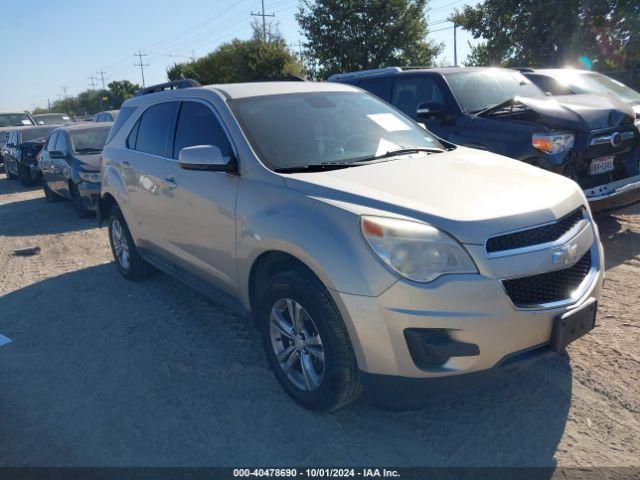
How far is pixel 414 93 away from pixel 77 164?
5.86m

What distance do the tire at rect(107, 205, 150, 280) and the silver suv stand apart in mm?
1313

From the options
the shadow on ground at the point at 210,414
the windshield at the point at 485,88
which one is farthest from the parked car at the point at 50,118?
the shadow on ground at the point at 210,414

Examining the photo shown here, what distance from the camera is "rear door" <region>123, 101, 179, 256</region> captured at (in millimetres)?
4339

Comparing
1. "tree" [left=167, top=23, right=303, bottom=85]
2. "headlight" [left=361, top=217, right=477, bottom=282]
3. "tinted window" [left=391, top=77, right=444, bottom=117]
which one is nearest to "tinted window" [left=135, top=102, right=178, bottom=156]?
"headlight" [left=361, top=217, right=477, bottom=282]

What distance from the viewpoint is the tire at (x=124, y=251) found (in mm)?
5410

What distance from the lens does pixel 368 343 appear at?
2.56 m

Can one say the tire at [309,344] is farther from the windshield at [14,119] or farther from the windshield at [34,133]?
the windshield at [14,119]

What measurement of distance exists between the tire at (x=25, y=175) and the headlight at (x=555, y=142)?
14229 mm

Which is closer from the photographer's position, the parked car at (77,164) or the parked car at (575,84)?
the parked car at (575,84)

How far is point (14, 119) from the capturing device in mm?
22469

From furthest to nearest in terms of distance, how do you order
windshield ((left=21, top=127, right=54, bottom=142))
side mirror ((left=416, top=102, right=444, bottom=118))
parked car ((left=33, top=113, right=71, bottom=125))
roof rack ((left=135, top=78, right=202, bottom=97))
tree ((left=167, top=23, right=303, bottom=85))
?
tree ((left=167, top=23, right=303, bottom=85)) → parked car ((left=33, top=113, right=71, bottom=125)) → windshield ((left=21, top=127, right=54, bottom=142)) → side mirror ((left=416, top=102, right=444, bottom=118)) → roof rack ((left=135, top=78, right=202, bottom=97))

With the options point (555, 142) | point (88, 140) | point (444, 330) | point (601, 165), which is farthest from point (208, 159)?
point (88, 140)

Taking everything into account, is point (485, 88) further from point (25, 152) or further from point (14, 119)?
point (14, 119)

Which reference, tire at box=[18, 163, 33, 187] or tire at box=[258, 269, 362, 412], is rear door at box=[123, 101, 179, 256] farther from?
tire at box=[18, 163, 33, 187]
